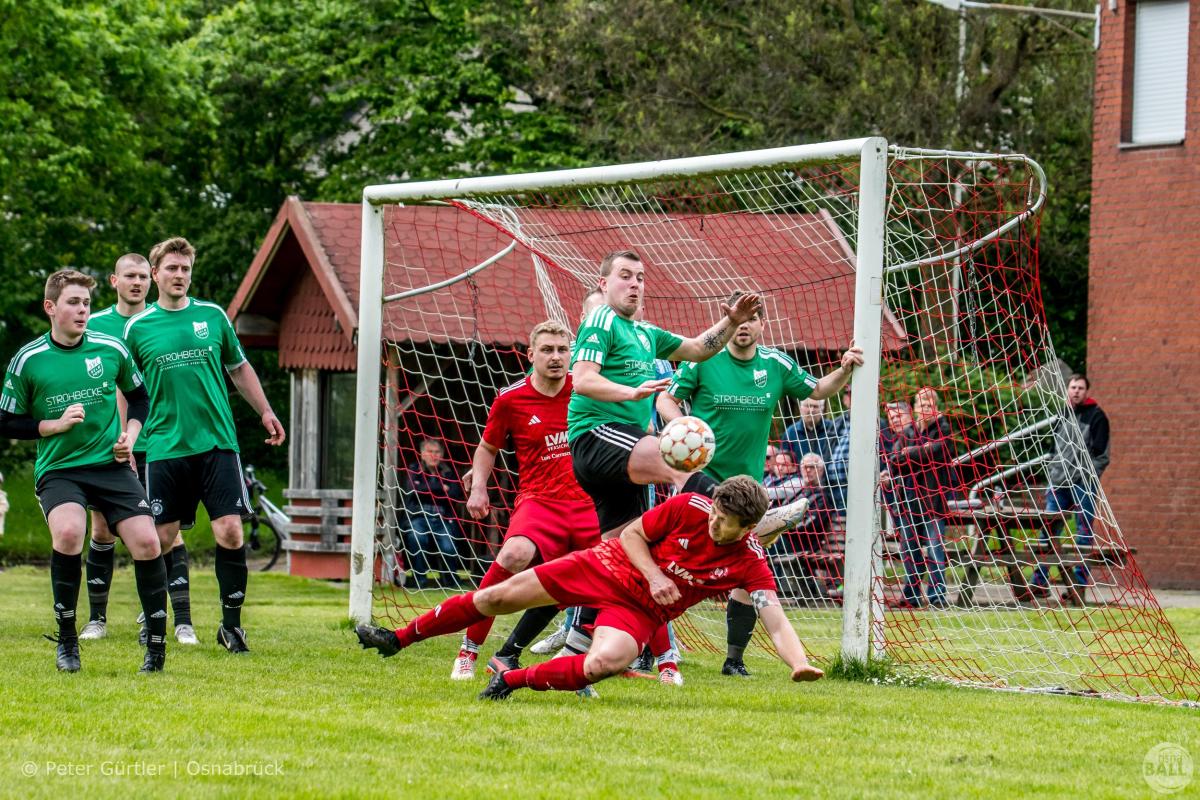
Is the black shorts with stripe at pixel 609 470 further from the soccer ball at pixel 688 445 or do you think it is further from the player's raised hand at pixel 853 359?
the player's raised hand at pixel 853 359

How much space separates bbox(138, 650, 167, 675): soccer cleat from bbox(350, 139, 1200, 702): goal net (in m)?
2.47

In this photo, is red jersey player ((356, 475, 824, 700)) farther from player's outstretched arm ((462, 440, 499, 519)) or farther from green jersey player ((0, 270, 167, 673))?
green jersey player ((0, 270, 167, 673))

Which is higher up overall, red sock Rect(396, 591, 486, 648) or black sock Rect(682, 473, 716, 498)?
black sock Rect(682, 473, 716, 498)

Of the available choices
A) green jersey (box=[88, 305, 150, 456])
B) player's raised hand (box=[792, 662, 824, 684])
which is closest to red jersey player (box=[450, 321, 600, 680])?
player's raised hand (box=[792, 662, 824, 684])

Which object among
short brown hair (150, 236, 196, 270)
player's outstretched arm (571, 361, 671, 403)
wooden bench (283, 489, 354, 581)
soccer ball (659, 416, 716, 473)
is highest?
short brown hair (150, 236, 196, 270)

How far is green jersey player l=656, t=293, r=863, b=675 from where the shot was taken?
331 inches

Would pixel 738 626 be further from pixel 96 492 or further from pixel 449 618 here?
pixel 96 492

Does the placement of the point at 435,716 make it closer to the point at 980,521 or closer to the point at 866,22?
the point at 980,521

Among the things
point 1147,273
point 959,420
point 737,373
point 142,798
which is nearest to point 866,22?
point 1147,273

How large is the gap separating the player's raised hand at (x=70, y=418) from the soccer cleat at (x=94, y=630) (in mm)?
2207

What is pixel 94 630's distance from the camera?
31.4ft

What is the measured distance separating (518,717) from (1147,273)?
12.6 metres

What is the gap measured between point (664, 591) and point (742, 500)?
0.51m

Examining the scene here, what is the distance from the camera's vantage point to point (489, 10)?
25.6m
